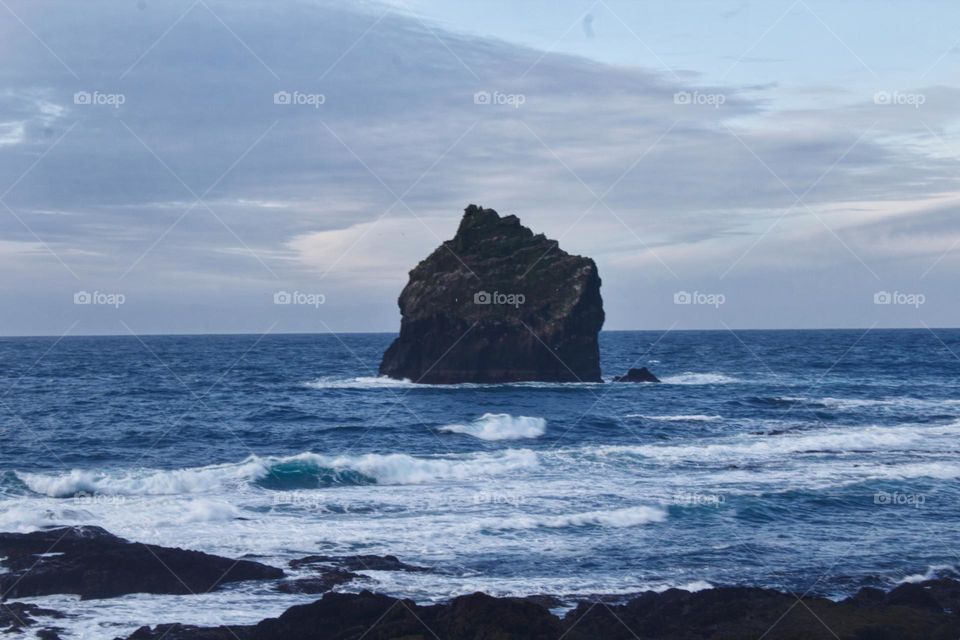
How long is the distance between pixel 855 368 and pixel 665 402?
42.6 metres

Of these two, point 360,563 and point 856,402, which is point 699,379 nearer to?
point 856,402

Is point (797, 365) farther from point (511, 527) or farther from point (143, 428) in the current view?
point (511, 527)

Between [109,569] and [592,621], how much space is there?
32.1 feet

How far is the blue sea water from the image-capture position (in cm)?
1981

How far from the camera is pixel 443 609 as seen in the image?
51.0ft

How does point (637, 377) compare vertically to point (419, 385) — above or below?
above

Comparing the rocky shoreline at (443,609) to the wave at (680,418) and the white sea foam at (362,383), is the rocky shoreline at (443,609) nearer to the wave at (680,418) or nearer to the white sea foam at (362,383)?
the wave at (680,418)

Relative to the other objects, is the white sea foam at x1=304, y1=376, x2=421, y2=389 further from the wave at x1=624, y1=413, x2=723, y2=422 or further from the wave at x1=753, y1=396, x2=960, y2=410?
the wave at x1=753, y1=396, x2=960, y2=410

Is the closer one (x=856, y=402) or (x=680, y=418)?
(x=680, y=418)

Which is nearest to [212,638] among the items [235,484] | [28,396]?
[235,484]

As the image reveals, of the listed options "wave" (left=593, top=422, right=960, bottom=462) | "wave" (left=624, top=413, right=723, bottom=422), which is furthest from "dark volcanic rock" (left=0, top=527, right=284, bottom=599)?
"wave" (left=624, top=413, right=723, bottom=422)

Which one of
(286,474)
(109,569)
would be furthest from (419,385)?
(109,569)

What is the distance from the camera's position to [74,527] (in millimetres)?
21875

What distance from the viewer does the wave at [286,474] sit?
2917cm
